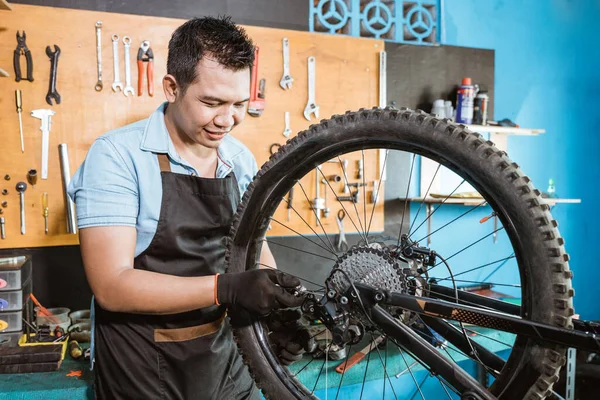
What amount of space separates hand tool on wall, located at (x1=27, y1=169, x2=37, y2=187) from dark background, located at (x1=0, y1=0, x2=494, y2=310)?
27cm

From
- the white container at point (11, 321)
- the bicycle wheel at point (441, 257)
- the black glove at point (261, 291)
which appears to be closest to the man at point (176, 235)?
the black glove at point (261, 291)

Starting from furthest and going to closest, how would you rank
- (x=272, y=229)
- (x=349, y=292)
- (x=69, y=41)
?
(x=272, y=229) → (x=69, y=41) → (x=349, y=292)

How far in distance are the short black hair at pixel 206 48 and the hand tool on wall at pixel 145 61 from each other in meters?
1.04

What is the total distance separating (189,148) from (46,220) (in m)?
1.11

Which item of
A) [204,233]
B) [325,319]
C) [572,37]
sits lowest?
[325,319]

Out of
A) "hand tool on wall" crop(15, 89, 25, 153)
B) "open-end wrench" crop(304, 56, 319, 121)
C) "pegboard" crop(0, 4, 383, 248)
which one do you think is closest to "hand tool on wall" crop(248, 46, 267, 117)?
"pegboard" crop(0, 4, 383, 248)

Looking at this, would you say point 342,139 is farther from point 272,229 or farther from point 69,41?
point 69,41

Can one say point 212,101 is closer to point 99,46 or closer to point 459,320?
point 459,320

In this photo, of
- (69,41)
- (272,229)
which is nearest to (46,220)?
(69,41)

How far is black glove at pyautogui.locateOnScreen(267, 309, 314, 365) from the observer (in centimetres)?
99

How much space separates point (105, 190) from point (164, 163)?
16 cm

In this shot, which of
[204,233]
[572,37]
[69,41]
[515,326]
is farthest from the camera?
[572,37]

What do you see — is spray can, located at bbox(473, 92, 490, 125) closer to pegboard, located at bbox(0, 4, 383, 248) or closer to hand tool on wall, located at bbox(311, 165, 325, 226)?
hand tool on wall, located at bbox(311, 165, 325, 226)

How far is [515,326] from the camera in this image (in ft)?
2.16
